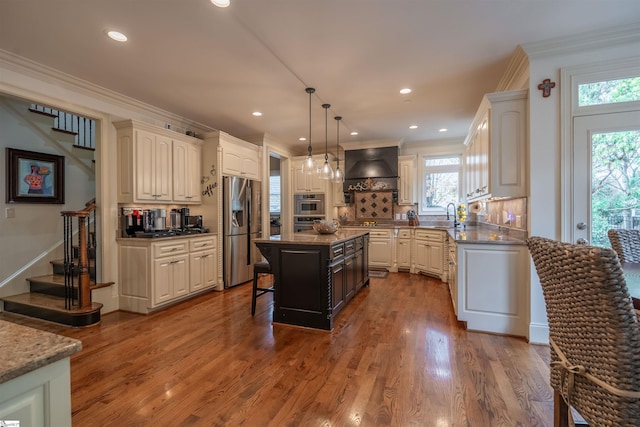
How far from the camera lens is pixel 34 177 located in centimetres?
381

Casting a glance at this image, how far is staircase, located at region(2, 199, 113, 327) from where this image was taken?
3082 mm

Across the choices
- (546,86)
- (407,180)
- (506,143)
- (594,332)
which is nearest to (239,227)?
(407,180)

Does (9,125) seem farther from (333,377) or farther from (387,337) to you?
(387,337)

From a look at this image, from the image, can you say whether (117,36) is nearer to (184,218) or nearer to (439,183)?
(184,218)

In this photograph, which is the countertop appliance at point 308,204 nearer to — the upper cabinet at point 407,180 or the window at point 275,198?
the window at point 275,198

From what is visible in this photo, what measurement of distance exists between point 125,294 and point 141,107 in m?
2.46

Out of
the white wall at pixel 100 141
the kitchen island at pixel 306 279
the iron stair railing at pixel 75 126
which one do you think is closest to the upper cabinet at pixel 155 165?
A: the white wall at pixel 100 141

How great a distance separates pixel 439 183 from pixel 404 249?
1601 mm

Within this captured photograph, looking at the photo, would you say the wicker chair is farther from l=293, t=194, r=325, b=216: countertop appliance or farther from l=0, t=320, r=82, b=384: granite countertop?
l=293, t=194, r=325, b=216: countertop appliance

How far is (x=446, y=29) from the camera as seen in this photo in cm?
234

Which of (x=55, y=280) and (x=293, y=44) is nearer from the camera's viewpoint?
→ (x=293, y=44)

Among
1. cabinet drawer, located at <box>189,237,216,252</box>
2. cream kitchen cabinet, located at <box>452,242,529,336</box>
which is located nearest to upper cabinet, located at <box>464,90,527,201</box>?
cream kitchen cabinet, located at <box>452,242,529,336</box>

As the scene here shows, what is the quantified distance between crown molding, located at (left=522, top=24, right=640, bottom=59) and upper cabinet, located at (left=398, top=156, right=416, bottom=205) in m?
3.34

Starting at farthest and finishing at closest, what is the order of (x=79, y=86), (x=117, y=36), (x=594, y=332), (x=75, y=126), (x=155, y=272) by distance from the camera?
(x=75, y=126)
(x=155, y=272)
(x=79, y=86)
(x=117, y=36)
(x=594, y=332)
